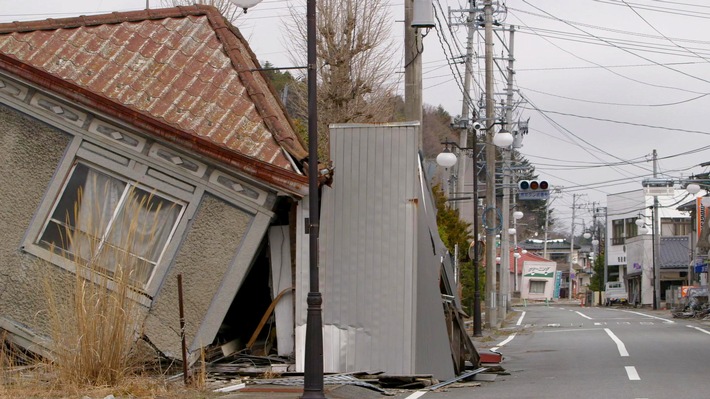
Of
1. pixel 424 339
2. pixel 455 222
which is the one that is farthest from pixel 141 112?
pixel 455 222

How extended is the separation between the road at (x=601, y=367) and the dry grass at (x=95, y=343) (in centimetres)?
370

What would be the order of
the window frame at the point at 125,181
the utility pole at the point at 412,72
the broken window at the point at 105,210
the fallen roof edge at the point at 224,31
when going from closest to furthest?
1. the broken window at the point at 105,210
2. the window frame at the point at 125,181
3. the fallen roof edge at the point at 224,31
4. the utility pole at the point at 412,72

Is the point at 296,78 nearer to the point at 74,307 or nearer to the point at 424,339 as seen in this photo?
the point at 424,339

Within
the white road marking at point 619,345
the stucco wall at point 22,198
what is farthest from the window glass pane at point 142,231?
the white road marking at point 619,345

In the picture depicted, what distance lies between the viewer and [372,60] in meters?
27.7

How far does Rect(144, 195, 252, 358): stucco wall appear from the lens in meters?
14.3

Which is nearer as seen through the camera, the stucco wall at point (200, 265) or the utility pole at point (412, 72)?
the stucco wall at point (200, 265)

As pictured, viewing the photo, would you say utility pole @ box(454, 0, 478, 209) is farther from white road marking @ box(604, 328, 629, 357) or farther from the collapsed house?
the collapsed house

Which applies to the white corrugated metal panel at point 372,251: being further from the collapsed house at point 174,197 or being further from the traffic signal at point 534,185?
the traffic signal at point 534,185

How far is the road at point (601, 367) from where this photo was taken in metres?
13.7

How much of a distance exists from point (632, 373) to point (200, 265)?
7236mm

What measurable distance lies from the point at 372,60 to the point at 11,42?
1335cm

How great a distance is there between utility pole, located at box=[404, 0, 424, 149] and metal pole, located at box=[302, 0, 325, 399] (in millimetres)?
5479

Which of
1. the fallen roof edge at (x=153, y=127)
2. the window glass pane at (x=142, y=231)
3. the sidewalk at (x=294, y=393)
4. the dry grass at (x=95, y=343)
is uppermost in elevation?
the fallen roof edge at (x=153, y=127)
